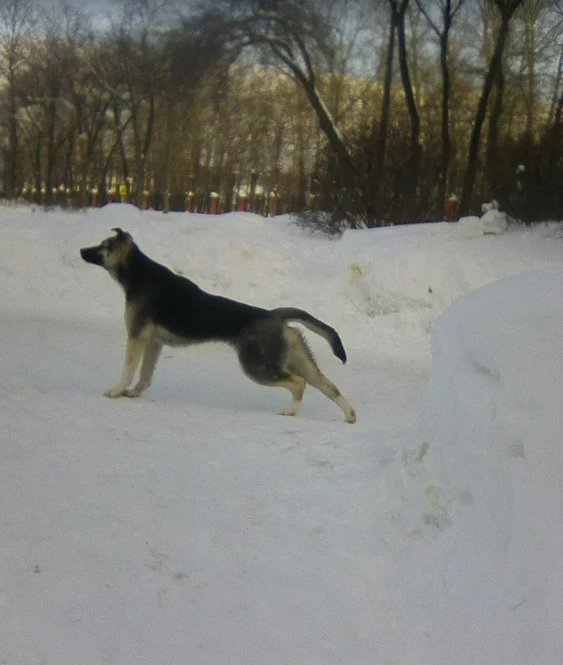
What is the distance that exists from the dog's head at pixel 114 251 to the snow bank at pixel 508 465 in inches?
161

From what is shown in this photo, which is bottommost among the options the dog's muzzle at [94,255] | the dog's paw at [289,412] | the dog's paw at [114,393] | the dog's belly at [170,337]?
the dog's paw at [114,393]

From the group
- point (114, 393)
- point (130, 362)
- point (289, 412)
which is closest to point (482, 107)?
point (289, 412)

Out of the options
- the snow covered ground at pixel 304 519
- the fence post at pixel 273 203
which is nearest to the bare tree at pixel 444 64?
the snow covered ground at pixel 304 519

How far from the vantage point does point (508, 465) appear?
3.32 m

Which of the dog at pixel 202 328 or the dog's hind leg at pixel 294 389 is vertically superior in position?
the dog at pixel 202 328

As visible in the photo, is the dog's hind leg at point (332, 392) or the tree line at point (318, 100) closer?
the dog's hind leg at point (332, 392)

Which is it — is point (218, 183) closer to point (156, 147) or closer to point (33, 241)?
point (156, 147)

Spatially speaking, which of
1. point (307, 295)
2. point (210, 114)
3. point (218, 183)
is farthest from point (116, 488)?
point (218, 183)

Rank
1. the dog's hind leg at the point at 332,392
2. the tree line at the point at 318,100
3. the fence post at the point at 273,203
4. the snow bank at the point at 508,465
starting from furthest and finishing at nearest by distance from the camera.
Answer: the fence post at the point at 273,203, the tree line at the point at 318,100, the dog's hind leg at the point at 332,392, the snow bank at the point at 508,465

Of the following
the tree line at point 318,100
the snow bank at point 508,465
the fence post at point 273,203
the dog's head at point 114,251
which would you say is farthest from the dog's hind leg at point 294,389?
the fence post at point 273,203

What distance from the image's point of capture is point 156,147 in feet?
152

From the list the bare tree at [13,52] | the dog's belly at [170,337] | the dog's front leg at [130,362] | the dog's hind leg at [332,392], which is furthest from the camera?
the bare tree at [13,52]

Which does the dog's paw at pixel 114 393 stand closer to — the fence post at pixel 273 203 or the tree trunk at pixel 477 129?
the tree trunk at pixel 477 129

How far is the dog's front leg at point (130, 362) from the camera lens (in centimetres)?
707
